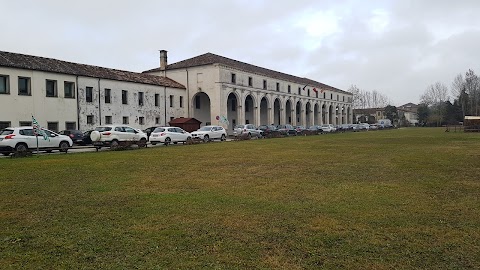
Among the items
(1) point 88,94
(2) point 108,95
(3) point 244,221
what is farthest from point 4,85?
(3) point 244,221

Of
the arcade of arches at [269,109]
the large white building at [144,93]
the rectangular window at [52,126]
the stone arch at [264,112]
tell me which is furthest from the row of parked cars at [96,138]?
the stone arch at [264,112]

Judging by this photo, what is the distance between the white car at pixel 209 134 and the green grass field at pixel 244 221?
76.7 ft

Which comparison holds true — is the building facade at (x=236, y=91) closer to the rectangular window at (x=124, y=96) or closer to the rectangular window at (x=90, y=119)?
the rectangular window at (x=124, y=96)

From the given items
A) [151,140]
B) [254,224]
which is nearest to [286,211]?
[254,224]

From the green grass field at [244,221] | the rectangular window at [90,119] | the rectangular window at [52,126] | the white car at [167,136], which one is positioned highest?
the rectangular window at [90,119]

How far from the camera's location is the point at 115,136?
26.7 metres

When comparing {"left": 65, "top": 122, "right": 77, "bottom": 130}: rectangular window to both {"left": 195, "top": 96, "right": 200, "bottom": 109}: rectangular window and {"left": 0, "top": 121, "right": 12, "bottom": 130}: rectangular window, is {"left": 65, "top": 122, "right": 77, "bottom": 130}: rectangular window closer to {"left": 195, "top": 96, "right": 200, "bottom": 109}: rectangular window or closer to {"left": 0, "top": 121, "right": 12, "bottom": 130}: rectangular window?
{"left": 0, "top": 121, "right": 12, "bottom": 130}: rectangular window

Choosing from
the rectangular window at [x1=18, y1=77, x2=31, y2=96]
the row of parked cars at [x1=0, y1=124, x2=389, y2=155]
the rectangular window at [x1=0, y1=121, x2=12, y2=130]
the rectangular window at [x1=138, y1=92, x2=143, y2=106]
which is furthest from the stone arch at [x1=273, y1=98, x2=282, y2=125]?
the rectangular window at [x1=0, y1=121, x2=12, y2=130]

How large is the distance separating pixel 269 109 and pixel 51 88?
37.2 m

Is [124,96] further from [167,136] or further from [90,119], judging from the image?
[167,136]

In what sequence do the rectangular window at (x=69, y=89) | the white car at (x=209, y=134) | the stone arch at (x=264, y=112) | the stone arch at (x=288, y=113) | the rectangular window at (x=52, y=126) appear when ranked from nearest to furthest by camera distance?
the rectangular window at (x=52, y=126) < the white car at (x=209, y=134) < the rectangular window at (x=69, y=89) < the stone arch at (x=264, y=112) < the stone arch at (x=288, y=113)

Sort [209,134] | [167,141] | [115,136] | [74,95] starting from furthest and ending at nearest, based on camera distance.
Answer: [74,95] → [209,134] → [167,141] → [115,136]

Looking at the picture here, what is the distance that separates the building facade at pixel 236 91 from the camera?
5222cm

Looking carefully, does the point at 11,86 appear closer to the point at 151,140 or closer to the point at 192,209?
the point at 151,140
